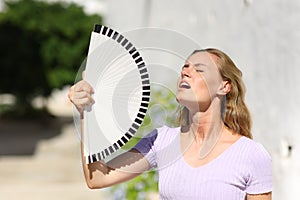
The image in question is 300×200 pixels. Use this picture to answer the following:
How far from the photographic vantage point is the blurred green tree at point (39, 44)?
11.1 metres

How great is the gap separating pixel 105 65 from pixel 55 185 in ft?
18.3

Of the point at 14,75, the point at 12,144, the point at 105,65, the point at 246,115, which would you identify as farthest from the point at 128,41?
the point at 14,75

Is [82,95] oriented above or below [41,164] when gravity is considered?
below

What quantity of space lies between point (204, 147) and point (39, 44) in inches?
393

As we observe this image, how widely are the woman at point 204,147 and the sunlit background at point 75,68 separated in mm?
598

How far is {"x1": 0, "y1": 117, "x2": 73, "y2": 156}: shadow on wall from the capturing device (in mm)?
9320

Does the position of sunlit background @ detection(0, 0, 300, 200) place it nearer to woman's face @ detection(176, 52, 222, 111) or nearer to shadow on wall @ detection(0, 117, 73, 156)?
shadow on wall @ detection(0, 117, 73, 156)

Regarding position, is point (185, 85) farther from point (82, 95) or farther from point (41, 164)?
point (41, 164)

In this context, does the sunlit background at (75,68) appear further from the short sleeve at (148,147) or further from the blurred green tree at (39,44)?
the short sleeve at (148,147)

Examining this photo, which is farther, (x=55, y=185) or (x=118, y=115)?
(x=55, y=185)

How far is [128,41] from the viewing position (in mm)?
1482

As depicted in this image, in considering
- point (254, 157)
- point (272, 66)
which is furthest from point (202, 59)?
point (272, 66)

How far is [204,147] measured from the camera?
1498mm

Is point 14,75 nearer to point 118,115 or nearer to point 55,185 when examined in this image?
point 55,185
